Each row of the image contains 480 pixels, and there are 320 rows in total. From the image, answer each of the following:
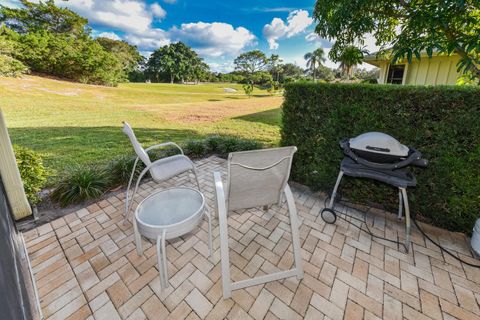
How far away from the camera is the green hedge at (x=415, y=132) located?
2.00 meters

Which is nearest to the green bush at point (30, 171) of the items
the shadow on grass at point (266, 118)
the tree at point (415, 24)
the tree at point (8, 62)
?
the tree at point (415, 24)

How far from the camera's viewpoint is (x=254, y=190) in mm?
1777

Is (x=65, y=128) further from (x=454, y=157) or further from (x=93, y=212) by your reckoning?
(x=454, y=157)

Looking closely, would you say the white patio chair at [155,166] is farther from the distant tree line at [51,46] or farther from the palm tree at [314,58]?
the palm tree at [314,58]

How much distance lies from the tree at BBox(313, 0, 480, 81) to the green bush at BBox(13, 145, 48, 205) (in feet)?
13.6

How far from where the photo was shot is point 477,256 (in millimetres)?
1908

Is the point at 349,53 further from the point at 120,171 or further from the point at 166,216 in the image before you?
the point at 120,171

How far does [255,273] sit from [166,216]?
0.89 metres

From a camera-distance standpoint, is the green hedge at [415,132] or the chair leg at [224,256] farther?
the green hedge at [415,132]

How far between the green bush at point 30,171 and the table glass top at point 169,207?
1734 mm

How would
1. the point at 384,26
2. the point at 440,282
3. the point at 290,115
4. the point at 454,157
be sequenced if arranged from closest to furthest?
1. the point at 440,282
2. the point at 454,157
3. the point at 290,115
4. the point at 384,26

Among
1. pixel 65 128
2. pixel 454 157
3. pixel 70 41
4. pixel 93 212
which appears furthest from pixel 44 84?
pixel 454 157

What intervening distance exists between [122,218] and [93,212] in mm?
417

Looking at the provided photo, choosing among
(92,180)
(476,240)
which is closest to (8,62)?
(92,180)
